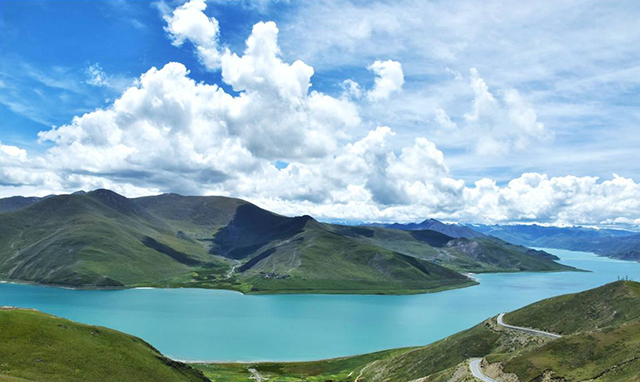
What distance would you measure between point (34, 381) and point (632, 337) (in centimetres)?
11340

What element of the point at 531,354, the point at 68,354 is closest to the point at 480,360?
the point at 531,354

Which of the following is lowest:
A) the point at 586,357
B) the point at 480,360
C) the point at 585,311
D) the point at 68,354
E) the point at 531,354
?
the point at 480,360

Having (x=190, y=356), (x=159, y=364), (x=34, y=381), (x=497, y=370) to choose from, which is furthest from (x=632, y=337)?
(x=190, y=356)

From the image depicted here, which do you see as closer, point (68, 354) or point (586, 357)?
point (68, 354)

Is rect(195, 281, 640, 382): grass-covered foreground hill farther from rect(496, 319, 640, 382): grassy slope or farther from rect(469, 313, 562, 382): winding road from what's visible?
rect(469, 313, 562, 382): winding road

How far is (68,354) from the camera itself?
73125 millimetres

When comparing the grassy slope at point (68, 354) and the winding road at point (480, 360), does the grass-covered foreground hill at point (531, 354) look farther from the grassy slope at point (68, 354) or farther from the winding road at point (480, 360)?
the grassy slope at point (68, 354)

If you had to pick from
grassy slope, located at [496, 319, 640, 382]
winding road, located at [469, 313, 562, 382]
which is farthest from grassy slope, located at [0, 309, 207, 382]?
grassy slope, located at [496, 319, 640, 382]

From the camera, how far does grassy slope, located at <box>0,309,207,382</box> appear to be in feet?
218

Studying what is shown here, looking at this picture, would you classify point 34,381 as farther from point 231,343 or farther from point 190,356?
point 231,343

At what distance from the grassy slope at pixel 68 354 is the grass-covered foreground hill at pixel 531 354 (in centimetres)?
5303

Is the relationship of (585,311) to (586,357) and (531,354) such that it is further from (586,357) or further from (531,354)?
(531,354)

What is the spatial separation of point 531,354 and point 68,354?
9406 centimetres

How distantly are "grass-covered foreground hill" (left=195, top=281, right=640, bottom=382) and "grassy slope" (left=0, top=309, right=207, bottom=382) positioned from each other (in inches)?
2088
